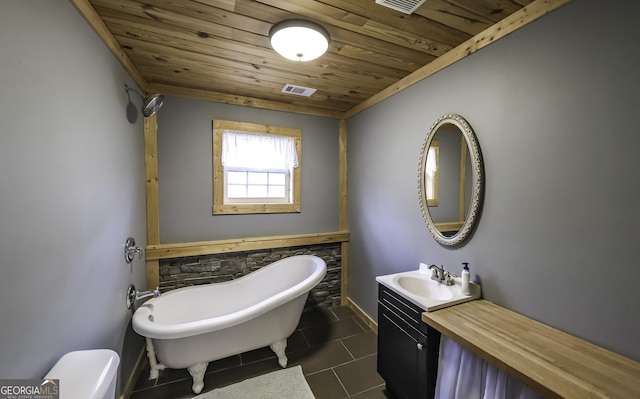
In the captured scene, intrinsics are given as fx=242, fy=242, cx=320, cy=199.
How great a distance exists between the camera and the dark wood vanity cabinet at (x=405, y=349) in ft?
4.78

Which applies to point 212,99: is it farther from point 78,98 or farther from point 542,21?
point 542,21

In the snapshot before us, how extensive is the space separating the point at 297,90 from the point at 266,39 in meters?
0.88

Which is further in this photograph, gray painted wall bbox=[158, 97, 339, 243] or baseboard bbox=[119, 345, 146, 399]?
gray painted wall bbox=[158, 97, 339, 243]

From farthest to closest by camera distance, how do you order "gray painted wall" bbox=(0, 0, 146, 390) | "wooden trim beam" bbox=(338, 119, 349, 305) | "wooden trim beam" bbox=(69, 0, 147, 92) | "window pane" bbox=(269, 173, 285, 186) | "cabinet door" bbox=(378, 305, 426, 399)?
"wooden trim beam" bbox=(338, 119, 349, 305) → "window pane" bbox=(269, 173, 285, 186) → "cabinet door" bbox=(378, 305, 426, 399) → "wooden trim beam" bbox=(69, 0, 147, 92) → "gray painted wall" bbox=(0, 0, 146, 390)

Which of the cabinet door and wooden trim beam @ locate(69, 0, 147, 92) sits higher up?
wooden trim beam @ locate(69, 0, 147, 92)

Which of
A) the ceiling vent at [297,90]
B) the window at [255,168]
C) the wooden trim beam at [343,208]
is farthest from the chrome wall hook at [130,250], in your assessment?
the wooden trim beam at [343,208]

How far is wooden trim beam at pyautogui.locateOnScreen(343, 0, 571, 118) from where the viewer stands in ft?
4.24

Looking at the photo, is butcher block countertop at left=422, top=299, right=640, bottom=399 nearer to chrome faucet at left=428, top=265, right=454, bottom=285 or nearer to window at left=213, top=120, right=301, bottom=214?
chrome faucet at left=428, top=265, right=454, bottom=285

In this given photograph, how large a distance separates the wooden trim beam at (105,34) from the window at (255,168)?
0.80 meters

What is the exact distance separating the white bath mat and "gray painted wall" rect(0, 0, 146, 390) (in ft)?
2.49

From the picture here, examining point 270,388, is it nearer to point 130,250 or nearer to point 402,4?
point 130,250

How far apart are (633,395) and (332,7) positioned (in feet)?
6.95

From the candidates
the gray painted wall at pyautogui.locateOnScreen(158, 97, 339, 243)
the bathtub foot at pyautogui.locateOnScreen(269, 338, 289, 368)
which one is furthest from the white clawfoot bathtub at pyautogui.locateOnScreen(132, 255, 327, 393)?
the gray painted wall at pyautogui.locateOnScreen(158, 97, 339, 243)

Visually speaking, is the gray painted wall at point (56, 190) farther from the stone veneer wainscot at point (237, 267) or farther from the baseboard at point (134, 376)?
the stone veneer wainscot at point (237, 267)
